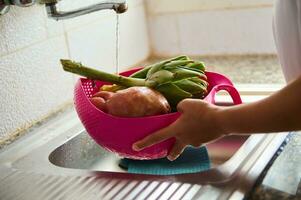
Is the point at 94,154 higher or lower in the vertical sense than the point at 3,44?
lower

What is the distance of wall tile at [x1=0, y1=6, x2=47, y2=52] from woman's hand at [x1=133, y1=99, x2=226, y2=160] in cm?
44

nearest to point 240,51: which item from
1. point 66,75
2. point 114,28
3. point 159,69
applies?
point 114,28

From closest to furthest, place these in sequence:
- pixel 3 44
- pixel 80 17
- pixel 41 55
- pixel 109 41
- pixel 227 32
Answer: pixel 3 44 < pixel 41 55 < pixel 80 17 < pixel 109 41 < pixel 227 32

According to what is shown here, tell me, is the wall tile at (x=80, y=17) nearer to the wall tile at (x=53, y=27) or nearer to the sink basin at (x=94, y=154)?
the wall tile at (x=53, y=27)

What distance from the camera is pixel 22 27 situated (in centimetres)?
100

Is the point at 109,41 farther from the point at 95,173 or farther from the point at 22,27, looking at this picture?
the point at 95,173

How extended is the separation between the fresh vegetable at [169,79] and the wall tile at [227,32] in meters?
0.59

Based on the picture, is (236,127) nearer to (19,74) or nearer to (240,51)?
(19,74)

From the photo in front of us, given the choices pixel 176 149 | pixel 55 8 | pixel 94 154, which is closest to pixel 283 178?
pixel 176 149

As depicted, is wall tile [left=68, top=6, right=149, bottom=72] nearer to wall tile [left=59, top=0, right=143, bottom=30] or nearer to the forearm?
wall tile [left=59, top=0, right=143, bottom=30]

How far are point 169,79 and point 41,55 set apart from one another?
0.39 meters

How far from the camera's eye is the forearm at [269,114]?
21.4 inches

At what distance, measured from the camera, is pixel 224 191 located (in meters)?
0.69

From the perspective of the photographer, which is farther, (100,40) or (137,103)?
(100,40)
